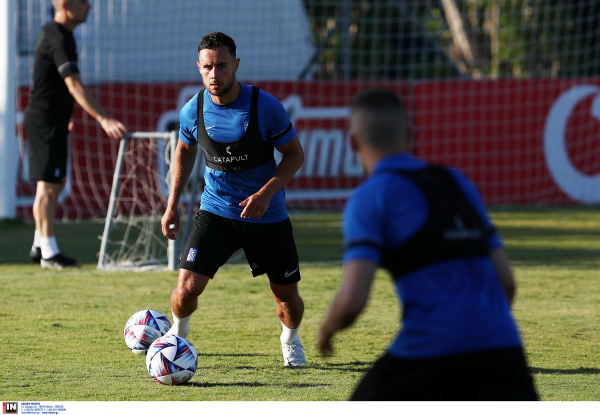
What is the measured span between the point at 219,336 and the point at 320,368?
1.10 m

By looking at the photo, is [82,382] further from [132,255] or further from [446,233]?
[132,255]


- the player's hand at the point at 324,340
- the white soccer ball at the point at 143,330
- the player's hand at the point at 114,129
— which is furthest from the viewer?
the player's hand at the point at 114,129

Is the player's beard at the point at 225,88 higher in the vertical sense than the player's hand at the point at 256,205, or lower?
higher

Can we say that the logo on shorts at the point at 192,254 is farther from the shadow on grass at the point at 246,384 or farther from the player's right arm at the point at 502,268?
the player's right arm at the point at 502,268

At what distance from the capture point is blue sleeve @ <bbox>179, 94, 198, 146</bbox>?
4.84m

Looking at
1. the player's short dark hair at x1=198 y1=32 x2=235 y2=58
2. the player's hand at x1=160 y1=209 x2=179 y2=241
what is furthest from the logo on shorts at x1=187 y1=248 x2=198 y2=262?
the player's short dark hair at x1=198 y1=32 x2=235 y2=58

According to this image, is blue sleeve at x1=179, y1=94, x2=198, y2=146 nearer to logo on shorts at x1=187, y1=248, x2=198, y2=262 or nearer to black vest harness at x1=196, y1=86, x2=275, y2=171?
black vest harness at x1=196, y1=86, x2=275, y2=171

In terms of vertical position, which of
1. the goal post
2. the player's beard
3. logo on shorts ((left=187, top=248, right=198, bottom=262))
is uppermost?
the player's beard

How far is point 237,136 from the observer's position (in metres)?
4.74

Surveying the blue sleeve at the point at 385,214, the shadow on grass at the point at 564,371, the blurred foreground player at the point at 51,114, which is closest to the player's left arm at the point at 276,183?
the shadow on grass at the point at 564,371

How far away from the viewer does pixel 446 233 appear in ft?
8.22

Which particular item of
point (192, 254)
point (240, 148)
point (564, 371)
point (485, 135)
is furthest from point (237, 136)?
point (485, 135)

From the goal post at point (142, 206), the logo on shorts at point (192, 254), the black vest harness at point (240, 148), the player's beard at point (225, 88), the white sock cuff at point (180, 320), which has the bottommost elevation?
the goal post at point (142, 206)

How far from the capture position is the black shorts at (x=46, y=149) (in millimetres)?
8344
